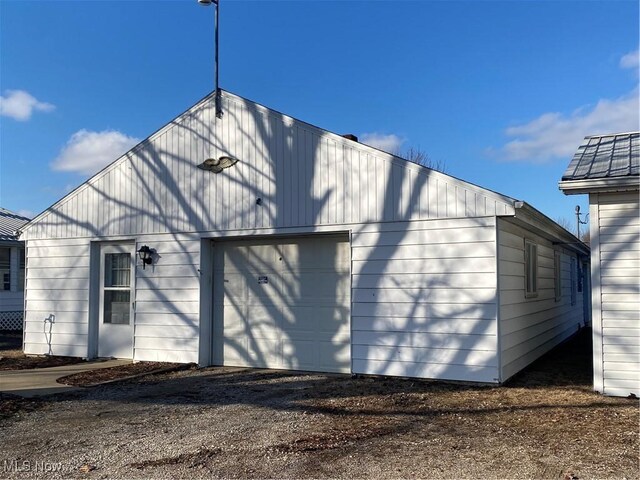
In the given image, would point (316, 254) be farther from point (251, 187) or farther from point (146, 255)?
point (146, 255)

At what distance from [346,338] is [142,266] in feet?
13.6

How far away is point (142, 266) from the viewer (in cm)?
1034

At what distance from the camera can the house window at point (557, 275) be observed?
41.5ft

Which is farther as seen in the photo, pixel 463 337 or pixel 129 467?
pixel 463 337

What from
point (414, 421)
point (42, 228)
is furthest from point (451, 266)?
point (42, 228)

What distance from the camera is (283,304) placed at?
942cm

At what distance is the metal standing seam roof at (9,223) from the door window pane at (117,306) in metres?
7.60

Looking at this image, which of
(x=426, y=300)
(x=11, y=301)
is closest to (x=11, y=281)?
(x=11, y=301)

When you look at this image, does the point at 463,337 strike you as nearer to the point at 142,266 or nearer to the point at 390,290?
the point at 390,290

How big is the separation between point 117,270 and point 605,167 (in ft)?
28.4

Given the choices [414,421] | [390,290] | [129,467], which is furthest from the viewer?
[390,290]

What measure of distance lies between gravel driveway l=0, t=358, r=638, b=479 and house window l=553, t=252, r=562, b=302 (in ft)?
17.5

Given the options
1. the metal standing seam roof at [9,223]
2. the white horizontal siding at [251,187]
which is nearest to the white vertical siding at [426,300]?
the white horizontal siding at [251,187]

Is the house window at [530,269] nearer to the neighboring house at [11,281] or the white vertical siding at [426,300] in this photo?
the white vertical siding at [426,300]
